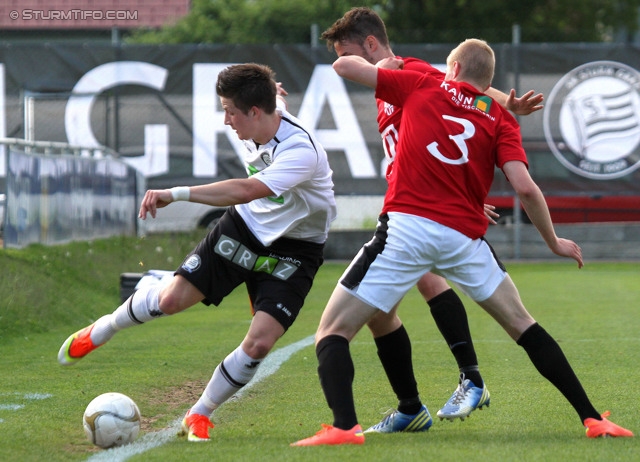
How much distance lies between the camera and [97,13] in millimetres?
26156

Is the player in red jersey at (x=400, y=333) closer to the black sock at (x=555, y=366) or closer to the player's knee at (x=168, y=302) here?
the black sock at (x=555, y=366)

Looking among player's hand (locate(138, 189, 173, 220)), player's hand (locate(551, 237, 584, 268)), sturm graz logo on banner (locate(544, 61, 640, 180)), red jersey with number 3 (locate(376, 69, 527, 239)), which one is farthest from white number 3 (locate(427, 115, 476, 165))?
sturm graz logo on banner (locate(544, 61, 640, 180))

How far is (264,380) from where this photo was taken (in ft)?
23.2

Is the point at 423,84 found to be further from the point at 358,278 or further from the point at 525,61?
the point at 525,61

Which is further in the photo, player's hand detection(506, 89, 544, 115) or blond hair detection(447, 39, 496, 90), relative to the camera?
player's hand detection(506, 89, 544, 115)

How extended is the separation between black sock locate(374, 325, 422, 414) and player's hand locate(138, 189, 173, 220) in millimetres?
1423

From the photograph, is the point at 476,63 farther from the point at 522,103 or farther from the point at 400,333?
the point at 400,333

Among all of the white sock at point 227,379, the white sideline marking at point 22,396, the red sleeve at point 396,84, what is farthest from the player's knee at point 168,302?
the red sleeve at point 396,84

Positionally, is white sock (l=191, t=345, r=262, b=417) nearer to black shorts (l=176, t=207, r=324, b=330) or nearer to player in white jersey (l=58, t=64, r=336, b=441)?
player in white jersey (l=58, t=64, r=336, b=441)

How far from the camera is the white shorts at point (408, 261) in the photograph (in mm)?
4957

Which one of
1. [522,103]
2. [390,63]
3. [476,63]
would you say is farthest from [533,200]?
[390,63]

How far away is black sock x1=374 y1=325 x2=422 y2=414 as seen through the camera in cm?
556

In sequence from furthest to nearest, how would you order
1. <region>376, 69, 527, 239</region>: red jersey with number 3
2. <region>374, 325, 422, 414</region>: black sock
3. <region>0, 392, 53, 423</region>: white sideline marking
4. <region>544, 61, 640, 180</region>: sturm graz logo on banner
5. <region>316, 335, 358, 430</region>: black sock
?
<region>544, 61, 640, 180</region>: sturm graz logo on banner
<region>0, 392, 53, 423</region>: white sideline marking
<region>374, 325, 422, 414</region>: black sock
<region>376, 69, 527, 239</region>: red jersey with number 3
<region>316, 335, 358, 430</region>: black sock

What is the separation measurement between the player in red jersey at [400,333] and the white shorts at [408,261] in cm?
53
